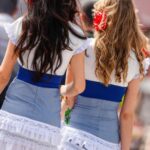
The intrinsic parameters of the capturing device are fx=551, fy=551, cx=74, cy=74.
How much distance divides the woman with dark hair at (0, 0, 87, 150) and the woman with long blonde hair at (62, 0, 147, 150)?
154mm

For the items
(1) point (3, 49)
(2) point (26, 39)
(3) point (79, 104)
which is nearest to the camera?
(2) point (26, 39)

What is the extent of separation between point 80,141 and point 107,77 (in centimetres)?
35

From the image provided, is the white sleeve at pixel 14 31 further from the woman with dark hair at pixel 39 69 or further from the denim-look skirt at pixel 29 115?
the denim-look skirt at pixel 29 115

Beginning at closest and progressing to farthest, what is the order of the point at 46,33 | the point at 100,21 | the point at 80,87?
the point at 46,33
the point at 80,87
the point at 100,21

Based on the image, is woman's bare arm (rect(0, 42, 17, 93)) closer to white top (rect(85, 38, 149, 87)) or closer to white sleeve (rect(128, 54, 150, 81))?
white top (rect(85, 38, 149, 87))

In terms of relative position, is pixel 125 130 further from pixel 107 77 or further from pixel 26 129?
pixel 26 129

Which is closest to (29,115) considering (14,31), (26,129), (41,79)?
(26,129)

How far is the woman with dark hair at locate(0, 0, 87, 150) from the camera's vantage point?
2592 mm

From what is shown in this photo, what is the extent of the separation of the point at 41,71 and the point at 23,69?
10cm

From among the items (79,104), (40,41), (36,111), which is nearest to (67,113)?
(79,104)

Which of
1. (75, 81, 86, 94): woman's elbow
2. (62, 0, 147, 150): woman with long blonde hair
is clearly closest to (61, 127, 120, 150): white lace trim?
(62, 0, 147, 150): woman with long blonde hair

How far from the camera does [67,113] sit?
296 cm

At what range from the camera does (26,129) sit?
263 cm

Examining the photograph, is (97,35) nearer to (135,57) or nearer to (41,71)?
(135,57)
